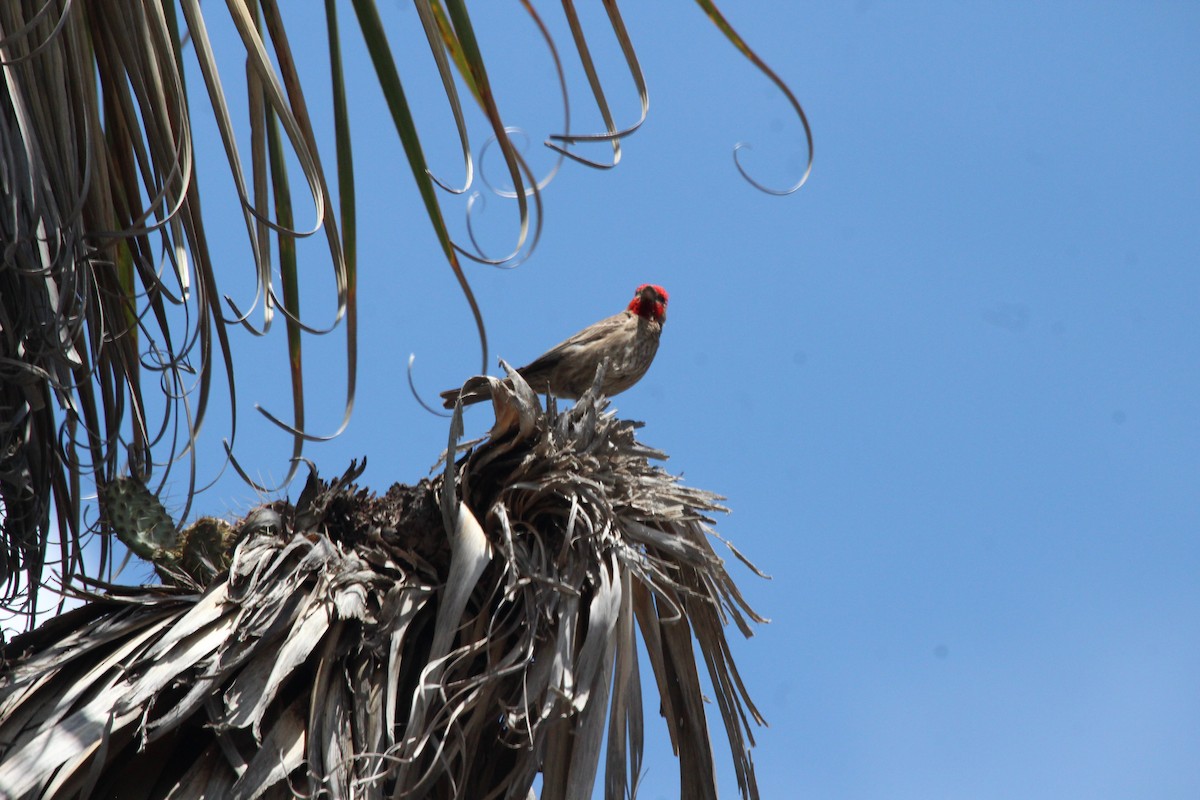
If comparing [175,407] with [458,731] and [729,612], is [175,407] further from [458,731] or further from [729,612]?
[729,612]

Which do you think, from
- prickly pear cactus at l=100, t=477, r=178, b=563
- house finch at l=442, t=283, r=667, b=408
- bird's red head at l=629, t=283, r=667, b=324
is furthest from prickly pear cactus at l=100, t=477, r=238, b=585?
bird's red head at l=629, t=283, r=667, b=324

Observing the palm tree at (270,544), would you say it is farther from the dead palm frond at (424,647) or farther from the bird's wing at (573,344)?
the bird's wing at (573,344)

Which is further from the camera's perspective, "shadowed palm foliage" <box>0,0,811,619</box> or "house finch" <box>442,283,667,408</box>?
"house finch" <box>442,283,667,408</box>

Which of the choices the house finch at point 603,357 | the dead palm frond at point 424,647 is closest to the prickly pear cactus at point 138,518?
the dead palm frond at point 424,647

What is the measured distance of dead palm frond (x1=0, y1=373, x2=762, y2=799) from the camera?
9.68 feet

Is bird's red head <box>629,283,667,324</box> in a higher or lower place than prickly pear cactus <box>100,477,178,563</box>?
higher

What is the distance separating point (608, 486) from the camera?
3.71m

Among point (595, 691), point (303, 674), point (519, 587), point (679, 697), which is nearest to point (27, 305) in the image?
point (303, 674)

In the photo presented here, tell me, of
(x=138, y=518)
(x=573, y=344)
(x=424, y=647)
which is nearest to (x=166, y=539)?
(x=138, y=518)

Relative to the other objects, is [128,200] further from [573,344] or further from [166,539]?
[573,344]

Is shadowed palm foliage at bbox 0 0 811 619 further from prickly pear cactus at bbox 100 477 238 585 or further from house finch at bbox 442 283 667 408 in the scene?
house finch at bbox 442 283 667 408

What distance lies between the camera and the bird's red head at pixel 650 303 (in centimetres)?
733

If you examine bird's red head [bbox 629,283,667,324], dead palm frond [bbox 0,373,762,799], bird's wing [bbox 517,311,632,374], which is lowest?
dead palm frond [bbox 0,373,762,799]

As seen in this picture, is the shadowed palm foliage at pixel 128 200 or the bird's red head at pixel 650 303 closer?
the shadowed palm foliage at pixel 128 200
